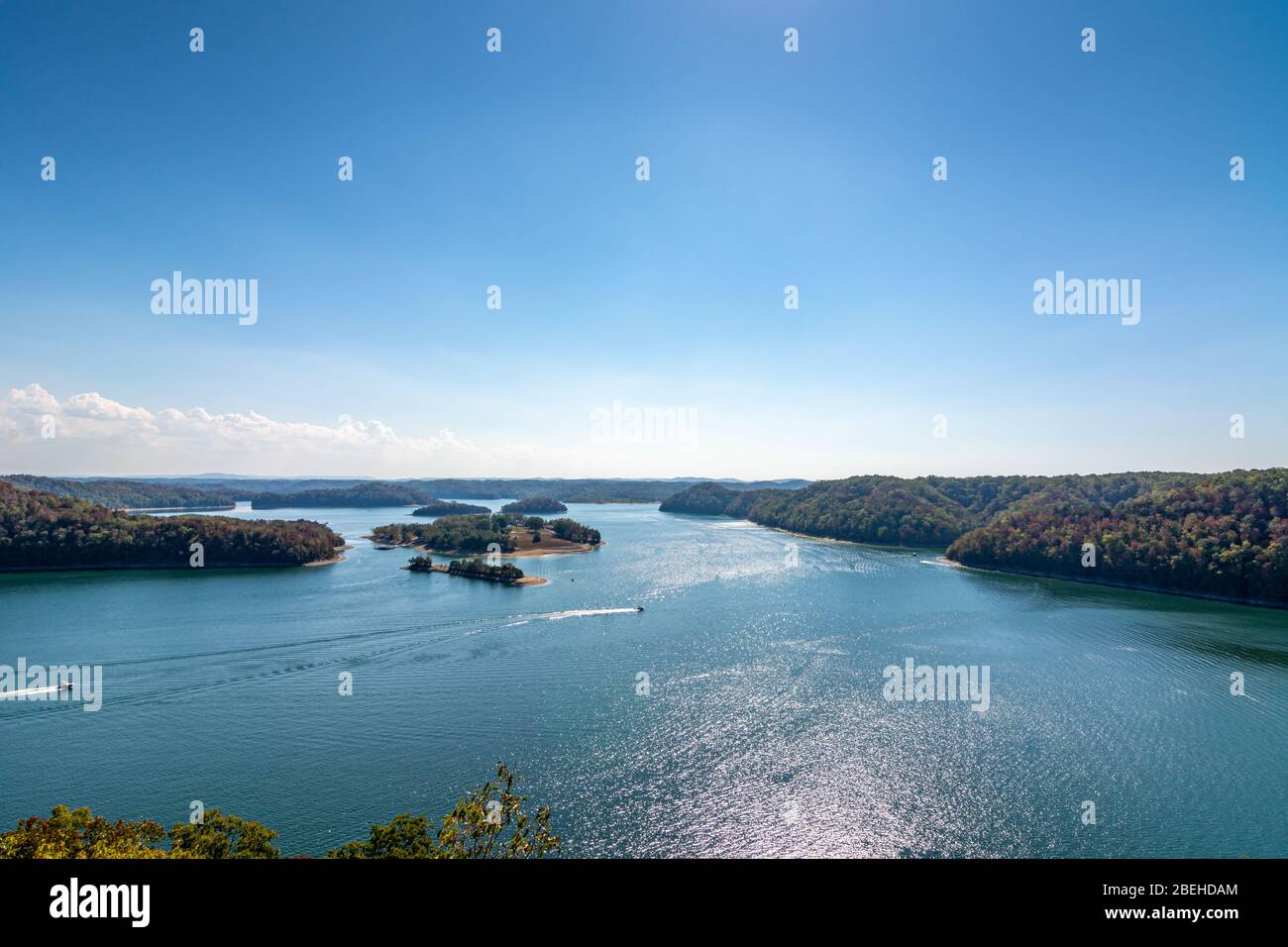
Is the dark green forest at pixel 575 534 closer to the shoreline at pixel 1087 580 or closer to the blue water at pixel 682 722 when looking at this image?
the blue water at pixel 682 722

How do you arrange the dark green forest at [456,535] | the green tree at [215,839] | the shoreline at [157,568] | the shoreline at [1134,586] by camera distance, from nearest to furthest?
the green tree at [215,839]
the shoreline at [1134,586]
the shoreline at [157,568]
the dark green forest at [456,535]

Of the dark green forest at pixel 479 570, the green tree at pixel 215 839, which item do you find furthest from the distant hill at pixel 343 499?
the green tree at pixel 215 839

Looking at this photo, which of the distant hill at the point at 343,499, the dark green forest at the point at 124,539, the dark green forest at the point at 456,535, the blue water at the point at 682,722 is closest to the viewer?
the blue water at the point at 682,722

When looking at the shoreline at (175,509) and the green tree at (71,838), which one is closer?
the green tree at (71,838)

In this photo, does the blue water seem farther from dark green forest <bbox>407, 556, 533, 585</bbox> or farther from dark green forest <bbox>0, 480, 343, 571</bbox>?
dark green forest <bbox>0, 480, 343, 571</bbox>
